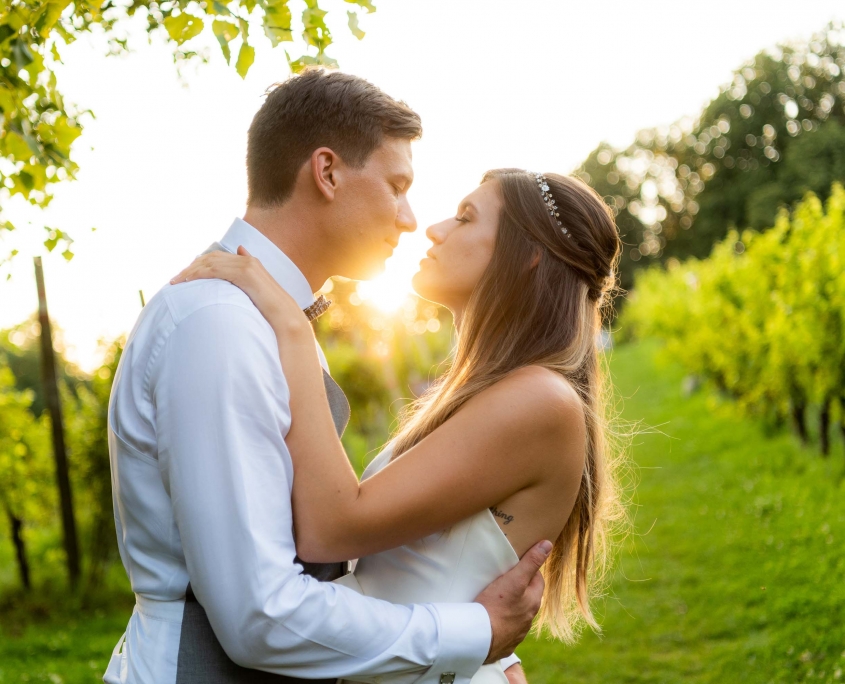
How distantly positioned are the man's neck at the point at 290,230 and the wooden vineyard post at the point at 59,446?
26.1ft

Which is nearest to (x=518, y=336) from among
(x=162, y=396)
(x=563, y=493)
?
(x=563, y=493)

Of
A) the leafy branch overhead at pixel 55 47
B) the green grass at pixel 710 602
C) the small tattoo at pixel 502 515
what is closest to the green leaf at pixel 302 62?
the leafy branch overhead at pixel 55 47

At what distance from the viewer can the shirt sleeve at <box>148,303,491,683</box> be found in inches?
65.4

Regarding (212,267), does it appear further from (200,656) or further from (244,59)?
(244,59)

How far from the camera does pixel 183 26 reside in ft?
9.33

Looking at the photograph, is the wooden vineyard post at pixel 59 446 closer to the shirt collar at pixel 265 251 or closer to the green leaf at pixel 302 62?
the green leaf at pixel 302 62

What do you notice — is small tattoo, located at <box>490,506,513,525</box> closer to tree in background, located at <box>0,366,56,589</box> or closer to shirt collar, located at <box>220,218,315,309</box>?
shirt collar, located at <box>220,218,315,309</box>

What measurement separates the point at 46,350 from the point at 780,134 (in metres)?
47.0

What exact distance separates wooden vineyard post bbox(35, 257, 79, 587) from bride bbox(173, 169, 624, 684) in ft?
25.5

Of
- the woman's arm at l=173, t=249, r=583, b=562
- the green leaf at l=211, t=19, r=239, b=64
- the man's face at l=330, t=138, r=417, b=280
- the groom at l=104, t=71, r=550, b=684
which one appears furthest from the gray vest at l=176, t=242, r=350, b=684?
the green leaf at l=211, t=19, r=239, b=64

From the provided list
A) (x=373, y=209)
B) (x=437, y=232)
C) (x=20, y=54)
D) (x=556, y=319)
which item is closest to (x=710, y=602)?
(x=556, y=319)

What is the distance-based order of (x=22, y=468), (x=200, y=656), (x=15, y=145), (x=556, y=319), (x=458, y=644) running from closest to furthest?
(x=200, y=656) → (x=458, y=644) → (x=556, y=319) → (x=15, y=145) → (x=22, y=468)

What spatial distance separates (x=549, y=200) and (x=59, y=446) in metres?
8.34

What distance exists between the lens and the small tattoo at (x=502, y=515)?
87.3 inches
